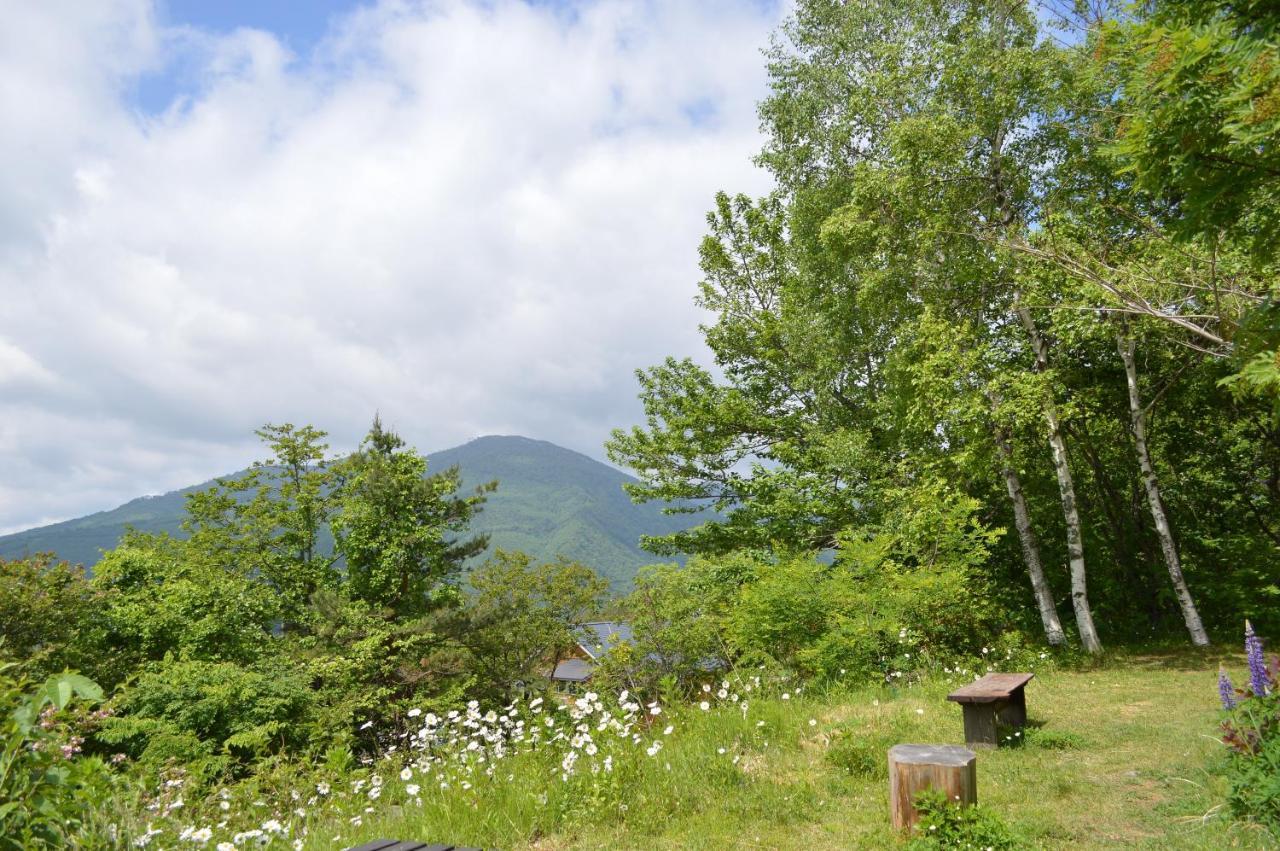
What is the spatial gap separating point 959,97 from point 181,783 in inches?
644

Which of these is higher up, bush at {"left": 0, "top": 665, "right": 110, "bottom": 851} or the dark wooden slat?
bush at {"left": 0, "top": 665, "right": 110, "bottom": 851}

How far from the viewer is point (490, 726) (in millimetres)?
6719

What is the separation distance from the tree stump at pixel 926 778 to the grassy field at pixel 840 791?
22cm

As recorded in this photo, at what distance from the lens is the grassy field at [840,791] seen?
4.83 metres

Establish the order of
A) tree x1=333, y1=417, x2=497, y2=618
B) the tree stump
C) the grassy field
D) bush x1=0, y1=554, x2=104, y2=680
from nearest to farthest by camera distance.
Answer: the tree stump < the grassy field < bush x1=0, y1=554, x2=104, y2=680 < tree x1=333, y1=417, x2=497, y2=618

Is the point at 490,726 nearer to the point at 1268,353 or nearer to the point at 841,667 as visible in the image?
the point at 841,667

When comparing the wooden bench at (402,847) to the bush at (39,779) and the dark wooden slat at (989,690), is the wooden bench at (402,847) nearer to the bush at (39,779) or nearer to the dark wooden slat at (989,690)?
the bush at (39,779)

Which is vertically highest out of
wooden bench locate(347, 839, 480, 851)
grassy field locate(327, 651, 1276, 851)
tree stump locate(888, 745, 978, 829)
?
wooden bench locate(347, 839, 480, 851)

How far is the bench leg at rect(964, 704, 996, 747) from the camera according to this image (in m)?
6.98

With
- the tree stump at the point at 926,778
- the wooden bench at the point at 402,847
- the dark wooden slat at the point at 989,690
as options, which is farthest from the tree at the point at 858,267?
the wooden bench at the point at 402,847

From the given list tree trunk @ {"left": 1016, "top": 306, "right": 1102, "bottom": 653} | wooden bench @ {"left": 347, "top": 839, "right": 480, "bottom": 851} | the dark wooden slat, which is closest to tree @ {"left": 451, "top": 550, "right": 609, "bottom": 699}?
tree trunk @ {"left": 1016, "top": 306, "right": 1102, "bottom": 653}

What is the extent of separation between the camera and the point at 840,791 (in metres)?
5.75

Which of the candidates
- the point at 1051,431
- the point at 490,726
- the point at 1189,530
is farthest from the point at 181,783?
the point at 1189,530

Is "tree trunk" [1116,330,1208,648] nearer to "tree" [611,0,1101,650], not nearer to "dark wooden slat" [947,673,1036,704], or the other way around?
"tree" [611,0,1101,650]
